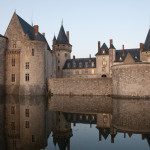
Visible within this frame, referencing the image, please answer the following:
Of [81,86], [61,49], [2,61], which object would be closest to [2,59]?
[2,61]

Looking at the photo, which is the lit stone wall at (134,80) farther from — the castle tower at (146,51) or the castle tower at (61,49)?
the castle tower at (61,49)

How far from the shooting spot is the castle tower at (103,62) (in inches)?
1588

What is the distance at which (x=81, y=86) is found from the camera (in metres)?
26.8

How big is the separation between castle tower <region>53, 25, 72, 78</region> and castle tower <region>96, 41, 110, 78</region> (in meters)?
8.97

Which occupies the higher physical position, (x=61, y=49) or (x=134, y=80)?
(x=61, y=49)

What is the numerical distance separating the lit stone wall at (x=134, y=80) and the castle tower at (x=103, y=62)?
1766 cm

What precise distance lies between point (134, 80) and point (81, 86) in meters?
7.85

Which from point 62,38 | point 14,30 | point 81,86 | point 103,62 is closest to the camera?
point 81,86

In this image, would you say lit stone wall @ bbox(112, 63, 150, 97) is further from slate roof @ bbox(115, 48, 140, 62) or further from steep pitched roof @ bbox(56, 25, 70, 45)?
steep pitched roof @ bbox(56, 25, 70, 45)

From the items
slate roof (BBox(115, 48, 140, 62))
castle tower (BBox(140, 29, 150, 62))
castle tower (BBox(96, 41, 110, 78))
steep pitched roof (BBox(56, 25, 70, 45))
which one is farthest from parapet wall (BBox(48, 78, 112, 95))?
steep pitched roof (BBox(56, 25, 70, 45))

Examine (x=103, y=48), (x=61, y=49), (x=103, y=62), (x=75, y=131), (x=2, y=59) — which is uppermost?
(x=61, y=49)

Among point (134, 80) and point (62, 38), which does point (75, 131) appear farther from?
point (62, 38)

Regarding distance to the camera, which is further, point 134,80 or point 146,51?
point 146,51

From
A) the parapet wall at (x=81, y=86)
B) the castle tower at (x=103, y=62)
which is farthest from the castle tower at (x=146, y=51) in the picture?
the parapet wall at (x=81, y=86)
